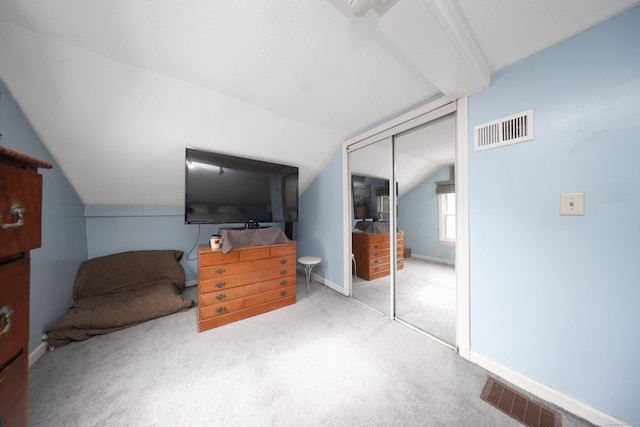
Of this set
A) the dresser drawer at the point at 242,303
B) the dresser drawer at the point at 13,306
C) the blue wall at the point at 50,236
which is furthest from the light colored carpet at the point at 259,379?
the dresser drawer at the point at 13,306

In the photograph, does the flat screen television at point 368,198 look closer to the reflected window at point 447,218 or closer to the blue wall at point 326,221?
the blue wall at point 326,221

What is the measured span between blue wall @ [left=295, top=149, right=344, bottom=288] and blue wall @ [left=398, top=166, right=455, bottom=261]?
100cm

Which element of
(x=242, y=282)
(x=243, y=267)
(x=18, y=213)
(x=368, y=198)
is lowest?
(x=242, y=282)

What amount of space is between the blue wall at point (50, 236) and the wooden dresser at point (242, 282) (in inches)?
46.9

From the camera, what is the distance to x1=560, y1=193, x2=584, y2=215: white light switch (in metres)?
1.14

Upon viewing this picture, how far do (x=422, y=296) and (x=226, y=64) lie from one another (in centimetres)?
330

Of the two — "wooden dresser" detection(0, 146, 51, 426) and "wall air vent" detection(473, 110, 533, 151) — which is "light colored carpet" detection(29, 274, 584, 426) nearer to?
"wooden dresser" detection(0, 146, 51, 426)

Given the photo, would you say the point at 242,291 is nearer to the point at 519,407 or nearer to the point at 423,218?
the point at 519,407

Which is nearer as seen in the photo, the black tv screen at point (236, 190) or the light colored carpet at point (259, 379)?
the light colored carpet at point (259, 379)

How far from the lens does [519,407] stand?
1189mm

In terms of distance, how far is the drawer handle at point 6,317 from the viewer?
50cm

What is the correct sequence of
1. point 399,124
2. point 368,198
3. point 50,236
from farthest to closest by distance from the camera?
point 368,198 < point 399,124 < point 50,236

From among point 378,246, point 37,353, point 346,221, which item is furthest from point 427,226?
point 37,353

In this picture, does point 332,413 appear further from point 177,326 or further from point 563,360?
point 177,326
